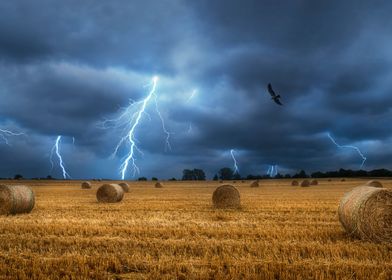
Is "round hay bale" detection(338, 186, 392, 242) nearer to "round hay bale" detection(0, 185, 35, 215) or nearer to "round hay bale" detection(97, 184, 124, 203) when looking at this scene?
"round hay bale" detection(0, 185, 35, 215)

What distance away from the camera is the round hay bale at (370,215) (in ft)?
33.7

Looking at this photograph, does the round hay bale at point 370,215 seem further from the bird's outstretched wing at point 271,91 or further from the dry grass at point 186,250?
the bird's outstretched wing at point 271,91

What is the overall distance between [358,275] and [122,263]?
403 centimetres

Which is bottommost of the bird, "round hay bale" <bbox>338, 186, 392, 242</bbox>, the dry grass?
the dry grass

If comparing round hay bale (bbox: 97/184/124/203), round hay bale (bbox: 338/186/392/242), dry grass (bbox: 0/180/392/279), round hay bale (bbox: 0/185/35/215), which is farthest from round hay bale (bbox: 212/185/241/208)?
round hay bale (bbox: 338/186/392/242)

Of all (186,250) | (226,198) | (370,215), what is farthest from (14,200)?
(370,215)

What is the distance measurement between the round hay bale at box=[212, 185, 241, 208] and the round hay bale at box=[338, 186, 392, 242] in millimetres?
8043

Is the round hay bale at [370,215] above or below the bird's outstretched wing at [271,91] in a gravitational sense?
below

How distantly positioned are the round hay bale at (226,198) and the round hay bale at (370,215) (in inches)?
317

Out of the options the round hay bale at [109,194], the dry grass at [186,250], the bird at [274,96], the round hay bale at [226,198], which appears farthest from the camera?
the round hay bale at [109,194]

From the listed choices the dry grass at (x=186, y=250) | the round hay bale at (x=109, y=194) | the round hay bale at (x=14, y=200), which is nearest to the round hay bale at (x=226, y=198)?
the dry grass at (x=186, y=250)

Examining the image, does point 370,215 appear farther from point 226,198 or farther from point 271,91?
point 226,198

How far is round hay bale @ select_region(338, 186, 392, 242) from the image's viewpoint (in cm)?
1028

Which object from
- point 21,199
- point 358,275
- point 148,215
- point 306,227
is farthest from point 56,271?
point 21,199
